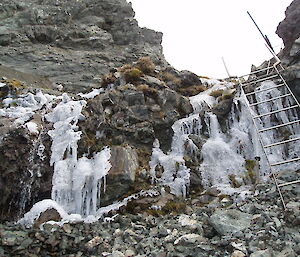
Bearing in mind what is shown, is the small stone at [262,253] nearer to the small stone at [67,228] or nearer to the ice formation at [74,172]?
the small stone at [67,228]

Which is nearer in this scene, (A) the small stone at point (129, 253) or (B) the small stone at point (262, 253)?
(B) the small stone at point (262, 253)

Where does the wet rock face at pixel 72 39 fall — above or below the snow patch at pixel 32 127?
above

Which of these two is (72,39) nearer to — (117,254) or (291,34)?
(291,34)

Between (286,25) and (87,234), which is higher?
(286,25)

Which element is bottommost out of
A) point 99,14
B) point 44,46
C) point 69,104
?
point 69,104

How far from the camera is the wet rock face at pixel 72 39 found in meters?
32.9

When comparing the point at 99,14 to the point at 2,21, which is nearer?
the point at 2,21

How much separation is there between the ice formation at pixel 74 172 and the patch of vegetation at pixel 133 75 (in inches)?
204

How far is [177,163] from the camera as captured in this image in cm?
1573

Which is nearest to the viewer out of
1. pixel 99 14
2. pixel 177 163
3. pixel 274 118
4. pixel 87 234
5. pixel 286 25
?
pixel 87 234

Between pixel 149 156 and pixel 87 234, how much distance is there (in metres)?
6.40

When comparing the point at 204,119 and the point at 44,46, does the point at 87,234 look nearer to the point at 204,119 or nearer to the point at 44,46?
the point at 204,119

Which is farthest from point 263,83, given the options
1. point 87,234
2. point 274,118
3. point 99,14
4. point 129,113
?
point 99,14

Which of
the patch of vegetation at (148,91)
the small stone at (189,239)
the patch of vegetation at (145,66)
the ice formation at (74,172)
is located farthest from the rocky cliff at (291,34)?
the small stone at (189,239)
